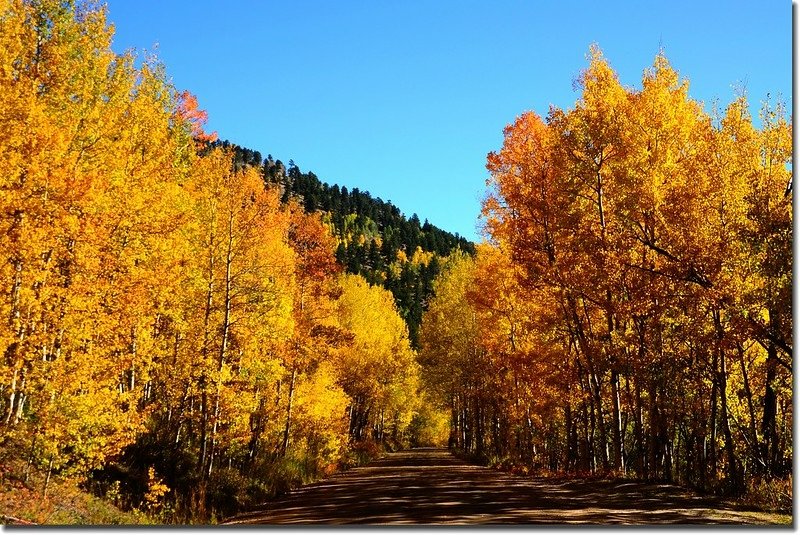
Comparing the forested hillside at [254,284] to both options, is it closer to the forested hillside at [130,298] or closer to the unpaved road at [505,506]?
the forested hillside at [130,298]

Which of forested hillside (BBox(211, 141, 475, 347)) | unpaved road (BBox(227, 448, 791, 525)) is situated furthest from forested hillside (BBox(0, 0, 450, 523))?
forested hillside (BBox(211, 141, 475, 347))

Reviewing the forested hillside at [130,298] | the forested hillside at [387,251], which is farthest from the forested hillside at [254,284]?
the forested hillside at [387,251]

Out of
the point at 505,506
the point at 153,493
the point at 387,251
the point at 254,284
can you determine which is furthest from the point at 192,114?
the point at 387,251

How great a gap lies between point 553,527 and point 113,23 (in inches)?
559

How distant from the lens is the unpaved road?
28.6 feet

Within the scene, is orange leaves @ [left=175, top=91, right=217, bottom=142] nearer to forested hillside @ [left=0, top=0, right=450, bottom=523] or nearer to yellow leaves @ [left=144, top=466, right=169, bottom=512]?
forested hillside @ [left=0, top=0, right=450, bottom=523]

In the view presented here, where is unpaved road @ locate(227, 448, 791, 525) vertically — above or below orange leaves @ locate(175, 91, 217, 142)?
below

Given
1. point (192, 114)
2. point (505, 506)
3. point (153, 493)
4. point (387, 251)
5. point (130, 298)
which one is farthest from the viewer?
point (387, 251)

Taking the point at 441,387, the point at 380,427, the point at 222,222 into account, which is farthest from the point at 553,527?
the point at 380,427

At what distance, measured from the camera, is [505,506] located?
1037 centimetres

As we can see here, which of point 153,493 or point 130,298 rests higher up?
point 130,298

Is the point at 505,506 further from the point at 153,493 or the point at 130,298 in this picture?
the point at 130,298

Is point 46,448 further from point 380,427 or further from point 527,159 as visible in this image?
point 380,427

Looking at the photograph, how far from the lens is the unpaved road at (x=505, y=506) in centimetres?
870
